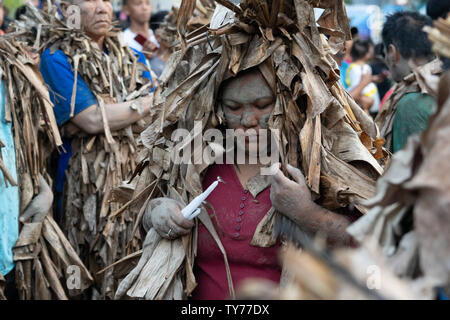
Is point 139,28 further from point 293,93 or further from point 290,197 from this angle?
point 290,197

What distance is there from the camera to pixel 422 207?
4.22ft

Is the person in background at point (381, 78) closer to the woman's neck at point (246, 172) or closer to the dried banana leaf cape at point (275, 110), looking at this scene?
the dried banana leaf cape at point (275, 110)

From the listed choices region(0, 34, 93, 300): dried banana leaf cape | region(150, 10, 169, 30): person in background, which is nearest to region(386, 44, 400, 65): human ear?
region(0, 34, 93, 300): dried banana leaf cape

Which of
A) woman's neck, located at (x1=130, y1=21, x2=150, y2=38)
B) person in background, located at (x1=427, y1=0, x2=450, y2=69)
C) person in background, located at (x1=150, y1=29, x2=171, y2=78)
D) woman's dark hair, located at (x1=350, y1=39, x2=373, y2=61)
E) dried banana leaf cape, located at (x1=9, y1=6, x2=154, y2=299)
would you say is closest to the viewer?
person in background, located at (x1=427, y1=0, x2=450, y2=69)

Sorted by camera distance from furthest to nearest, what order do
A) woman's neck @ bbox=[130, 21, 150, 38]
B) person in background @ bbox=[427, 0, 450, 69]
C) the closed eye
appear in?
woman's neck @ bbox=[130, 21, 150, 38]
person in background @ bbox=[427, 0, 450, 69]
the closed eye

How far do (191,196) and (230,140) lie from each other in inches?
11.2

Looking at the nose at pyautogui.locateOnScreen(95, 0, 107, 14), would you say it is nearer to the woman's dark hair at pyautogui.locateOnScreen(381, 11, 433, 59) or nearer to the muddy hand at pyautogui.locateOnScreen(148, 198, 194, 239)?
the woman's dark hair at pyautogui.locateOnScreen(381, 11, 433, 59)

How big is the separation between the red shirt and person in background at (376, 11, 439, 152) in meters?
1.39

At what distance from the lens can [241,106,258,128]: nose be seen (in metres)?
2.80

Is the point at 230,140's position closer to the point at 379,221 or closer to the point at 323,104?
the point at 323,104

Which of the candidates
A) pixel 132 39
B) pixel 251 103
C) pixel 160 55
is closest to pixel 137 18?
pixel 132 39

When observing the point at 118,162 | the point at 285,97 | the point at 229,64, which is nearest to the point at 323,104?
the point at 285,97

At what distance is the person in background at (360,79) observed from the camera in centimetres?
653

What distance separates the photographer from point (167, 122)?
119 inches
